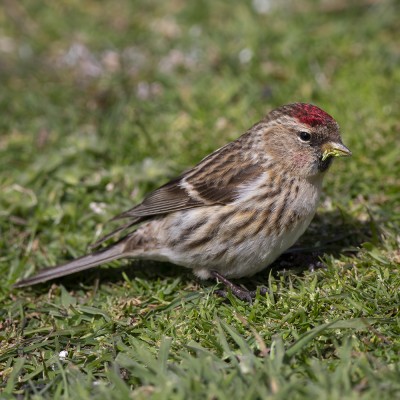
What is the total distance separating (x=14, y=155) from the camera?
6516 mm

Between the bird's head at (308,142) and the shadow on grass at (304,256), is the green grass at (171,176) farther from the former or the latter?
the bird's head at (308,142)

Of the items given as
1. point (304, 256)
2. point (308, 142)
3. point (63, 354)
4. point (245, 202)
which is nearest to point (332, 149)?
point (308, 142)

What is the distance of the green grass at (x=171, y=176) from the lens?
3.78 meters

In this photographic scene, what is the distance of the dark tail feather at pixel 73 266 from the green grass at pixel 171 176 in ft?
0.43

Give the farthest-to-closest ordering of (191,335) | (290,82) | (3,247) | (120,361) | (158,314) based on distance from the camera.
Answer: (290,82) < (3,247) < (158,314) < (191,335) < (120,361)

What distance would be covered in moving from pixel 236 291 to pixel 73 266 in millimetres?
1206

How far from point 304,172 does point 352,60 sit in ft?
10.2

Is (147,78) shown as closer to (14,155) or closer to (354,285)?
(14,155)

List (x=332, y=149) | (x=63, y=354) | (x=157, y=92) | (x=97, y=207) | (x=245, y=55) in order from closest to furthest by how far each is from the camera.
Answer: (x=63, y=354) → (x=332, y=149) → (x=97, y=207) → (x=157, y=92) → (x=245, y=55)

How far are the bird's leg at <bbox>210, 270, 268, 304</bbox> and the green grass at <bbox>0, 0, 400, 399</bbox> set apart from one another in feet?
0.26

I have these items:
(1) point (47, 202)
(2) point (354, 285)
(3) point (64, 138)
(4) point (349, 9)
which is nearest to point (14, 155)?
(3) point (64, 138)

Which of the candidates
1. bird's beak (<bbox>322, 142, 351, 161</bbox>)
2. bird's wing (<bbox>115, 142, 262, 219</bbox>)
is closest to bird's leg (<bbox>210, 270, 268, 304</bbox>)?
bird's wing (<bbox>115, 142, 262, 219</bbox>)

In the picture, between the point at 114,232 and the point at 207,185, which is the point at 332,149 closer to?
the point at 207,185

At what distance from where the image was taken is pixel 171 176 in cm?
604
